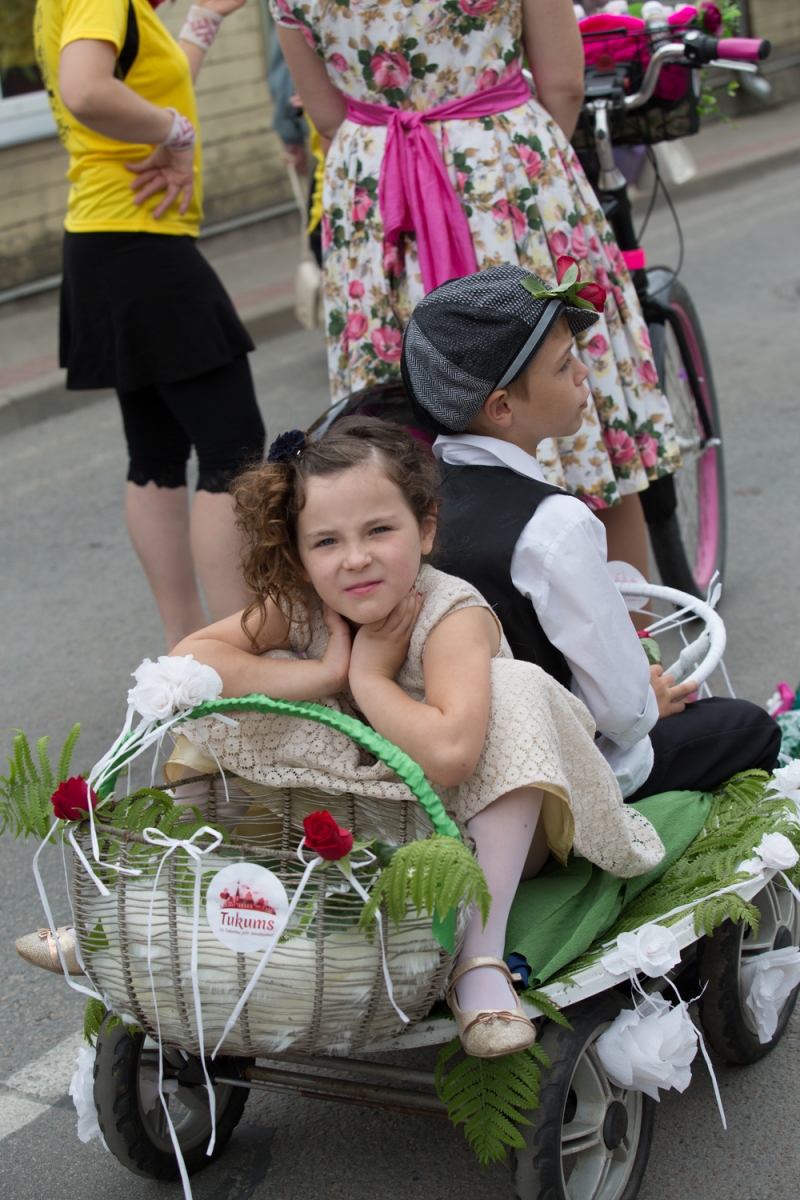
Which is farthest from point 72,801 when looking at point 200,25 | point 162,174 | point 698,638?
point 200,25

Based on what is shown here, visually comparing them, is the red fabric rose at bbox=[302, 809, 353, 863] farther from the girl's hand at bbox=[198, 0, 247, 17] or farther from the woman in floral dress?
the girl's hand at bbox=[198, 0, 247, 17]

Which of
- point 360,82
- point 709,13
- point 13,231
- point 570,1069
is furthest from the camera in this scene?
point 13,231

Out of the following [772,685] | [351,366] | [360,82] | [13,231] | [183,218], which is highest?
[360,82]

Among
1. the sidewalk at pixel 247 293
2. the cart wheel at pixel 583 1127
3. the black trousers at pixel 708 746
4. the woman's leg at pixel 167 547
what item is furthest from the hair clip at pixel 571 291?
the sidewalk at pixel 247 293

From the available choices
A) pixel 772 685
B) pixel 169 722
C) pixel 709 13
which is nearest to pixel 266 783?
pixel 169 722

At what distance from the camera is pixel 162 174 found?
3535 millimetres

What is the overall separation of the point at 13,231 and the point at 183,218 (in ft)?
19.0

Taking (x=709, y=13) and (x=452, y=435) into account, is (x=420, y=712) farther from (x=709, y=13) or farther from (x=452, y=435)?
(x=709, y=13)

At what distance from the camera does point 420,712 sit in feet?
6.15

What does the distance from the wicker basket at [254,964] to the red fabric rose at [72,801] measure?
2.3 inches

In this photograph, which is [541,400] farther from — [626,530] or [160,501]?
[160,501]

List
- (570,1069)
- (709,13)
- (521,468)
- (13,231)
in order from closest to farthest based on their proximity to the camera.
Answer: (570,1069) < (521,468) < (709,13) < (13,231)

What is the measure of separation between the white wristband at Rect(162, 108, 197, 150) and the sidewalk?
3.28 metres

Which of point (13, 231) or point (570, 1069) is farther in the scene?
point (13, 231)
